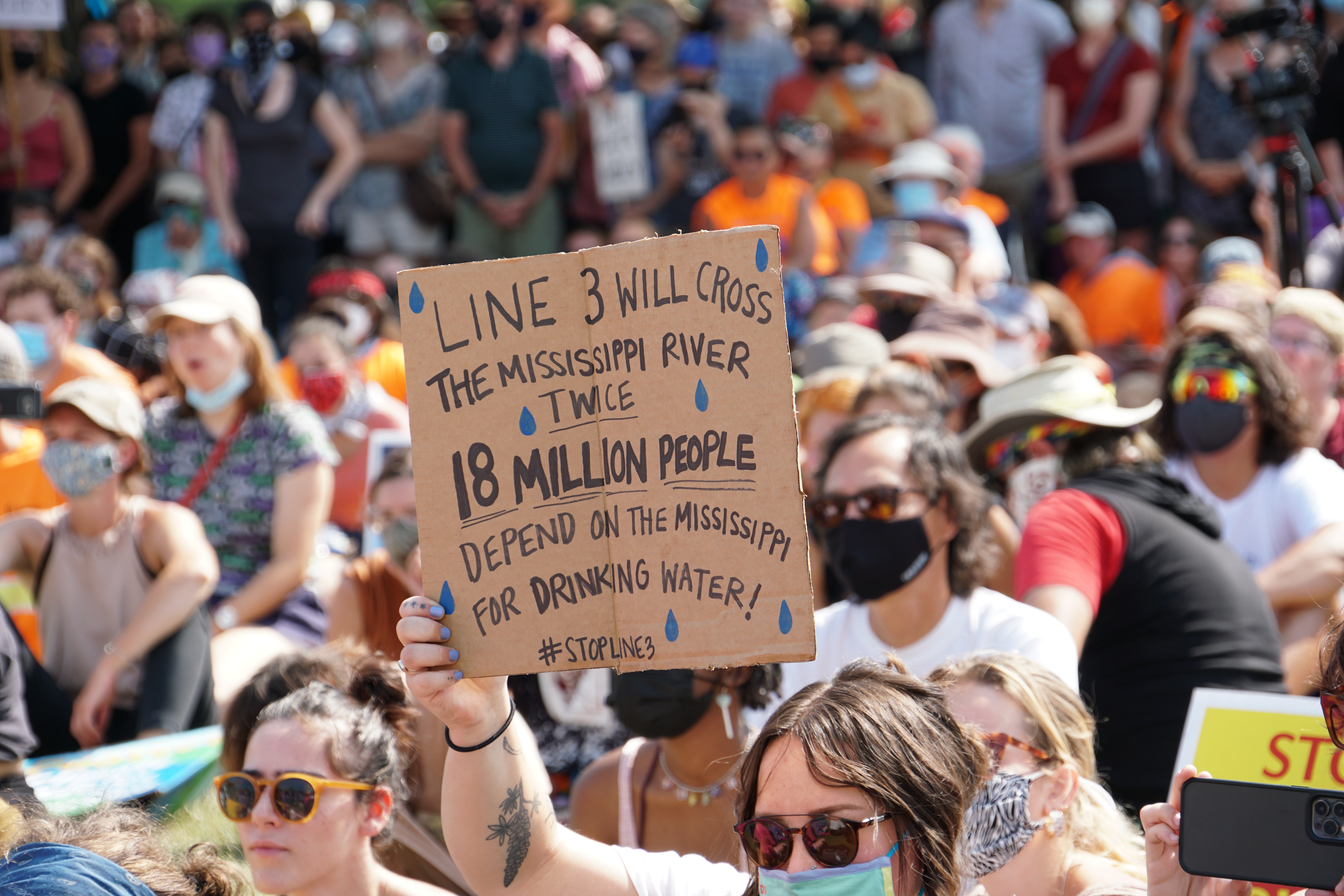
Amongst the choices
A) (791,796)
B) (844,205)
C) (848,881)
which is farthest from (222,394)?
(844,205)

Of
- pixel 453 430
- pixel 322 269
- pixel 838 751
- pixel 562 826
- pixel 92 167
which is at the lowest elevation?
pixel 562 826

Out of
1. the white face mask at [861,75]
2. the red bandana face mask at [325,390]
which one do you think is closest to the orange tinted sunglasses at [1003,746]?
the red bandana face mask at [325,390]

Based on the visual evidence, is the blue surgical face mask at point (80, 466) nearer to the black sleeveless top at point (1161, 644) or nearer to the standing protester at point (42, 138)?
the black sleeveless top at point (1161, 644)

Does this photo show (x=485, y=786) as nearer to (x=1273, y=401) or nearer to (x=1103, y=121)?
(x=1273, y=401)

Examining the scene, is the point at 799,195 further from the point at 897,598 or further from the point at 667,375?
the point at 667,375

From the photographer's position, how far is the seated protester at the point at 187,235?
30.7 feet

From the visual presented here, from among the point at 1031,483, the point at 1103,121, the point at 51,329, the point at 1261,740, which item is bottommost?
the point at 1261,740

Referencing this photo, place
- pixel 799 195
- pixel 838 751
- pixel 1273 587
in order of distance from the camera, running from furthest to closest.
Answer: pixel 799 195 → pixel 1273 587 → pixel 838 751

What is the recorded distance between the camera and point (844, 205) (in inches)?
356

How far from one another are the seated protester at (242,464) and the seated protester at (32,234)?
4.59m

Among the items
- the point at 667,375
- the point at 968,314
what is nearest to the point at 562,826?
the point at 667,375

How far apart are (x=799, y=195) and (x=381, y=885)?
6.23m

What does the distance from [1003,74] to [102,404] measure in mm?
6945

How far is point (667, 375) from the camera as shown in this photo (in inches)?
90.0
